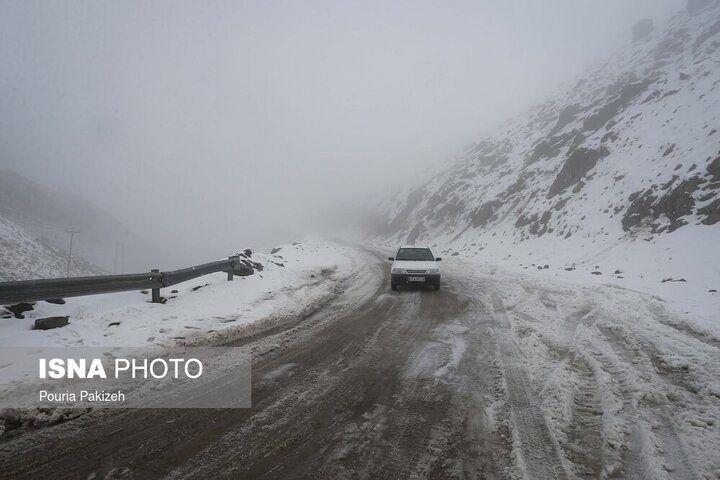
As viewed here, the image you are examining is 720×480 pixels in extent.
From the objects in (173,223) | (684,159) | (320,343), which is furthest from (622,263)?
(173,223)

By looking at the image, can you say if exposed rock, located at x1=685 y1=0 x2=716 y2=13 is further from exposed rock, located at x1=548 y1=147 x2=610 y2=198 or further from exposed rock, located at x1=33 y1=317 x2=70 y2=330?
exposed rock, located at x1=33 y1=317 x2=70 y2=330

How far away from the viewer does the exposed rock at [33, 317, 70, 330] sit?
5375 millimetres

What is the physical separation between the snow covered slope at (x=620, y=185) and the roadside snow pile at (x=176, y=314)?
9159 millimetres

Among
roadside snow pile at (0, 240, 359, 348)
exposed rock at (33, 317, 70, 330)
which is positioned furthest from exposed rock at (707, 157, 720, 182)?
exposed rock at (33, 317, 70, 330)

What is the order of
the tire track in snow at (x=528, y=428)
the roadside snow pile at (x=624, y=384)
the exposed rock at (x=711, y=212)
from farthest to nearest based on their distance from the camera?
the exposed rock at (x=711, y=212), the roadside snow pile at (x=624, y=384), the tire track in snow at (x=528, y=428)

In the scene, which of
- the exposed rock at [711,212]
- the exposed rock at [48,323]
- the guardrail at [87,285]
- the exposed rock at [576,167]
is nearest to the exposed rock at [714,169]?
the exposed rock at [711,212]

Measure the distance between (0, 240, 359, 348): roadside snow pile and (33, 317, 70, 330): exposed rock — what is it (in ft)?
0.33

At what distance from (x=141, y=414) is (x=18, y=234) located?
71.1 meters

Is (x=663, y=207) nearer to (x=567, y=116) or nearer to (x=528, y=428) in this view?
(x=528, y=428)

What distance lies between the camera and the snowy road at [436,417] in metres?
2.65

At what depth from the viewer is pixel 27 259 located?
154ft

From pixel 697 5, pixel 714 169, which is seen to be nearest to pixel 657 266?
pixel 714 169

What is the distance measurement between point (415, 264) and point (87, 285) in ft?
27.6

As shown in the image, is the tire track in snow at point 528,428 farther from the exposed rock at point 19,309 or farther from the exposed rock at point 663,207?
the exposed rock at point 663,207
